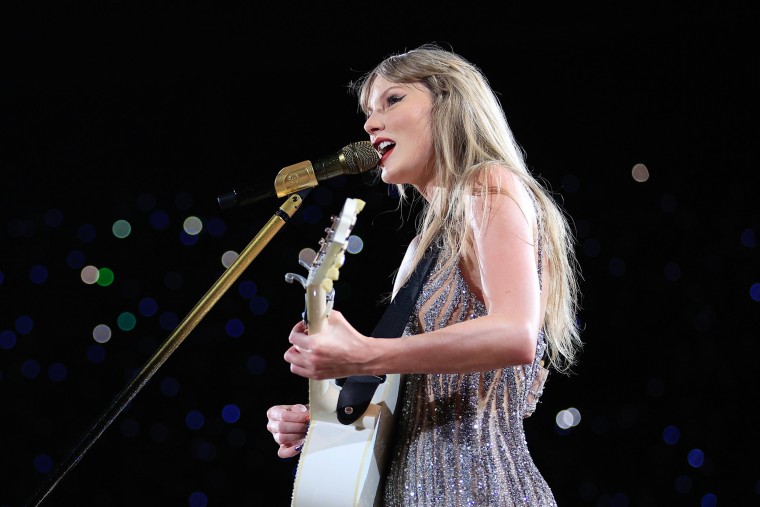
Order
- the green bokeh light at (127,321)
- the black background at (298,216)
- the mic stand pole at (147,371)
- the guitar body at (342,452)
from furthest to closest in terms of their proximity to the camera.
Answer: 1. the green bokeh light at (127,321)
2. the black background at (298,216)
3. the mic stand pole at (147,371)
4. the guitar body at (342,452)

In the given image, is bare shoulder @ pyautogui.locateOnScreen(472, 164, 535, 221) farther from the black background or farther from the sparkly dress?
the black background

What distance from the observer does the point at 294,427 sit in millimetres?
1483

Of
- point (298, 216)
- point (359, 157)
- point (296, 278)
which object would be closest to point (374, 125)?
point (359, 157)

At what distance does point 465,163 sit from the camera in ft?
4.77

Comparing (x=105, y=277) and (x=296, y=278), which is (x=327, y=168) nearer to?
(x=296, y=278)

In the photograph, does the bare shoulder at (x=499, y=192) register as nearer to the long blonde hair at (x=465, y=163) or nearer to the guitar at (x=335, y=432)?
the long blonde hair at (x=465, y=163)

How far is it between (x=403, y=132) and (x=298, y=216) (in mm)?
1786

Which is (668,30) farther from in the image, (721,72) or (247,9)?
(247,9)

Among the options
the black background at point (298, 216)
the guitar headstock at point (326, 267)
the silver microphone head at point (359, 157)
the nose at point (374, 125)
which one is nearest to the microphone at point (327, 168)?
the silver microphone head at point (359, 157)

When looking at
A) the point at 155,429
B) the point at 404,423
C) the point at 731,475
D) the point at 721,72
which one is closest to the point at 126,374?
the point at 155,429

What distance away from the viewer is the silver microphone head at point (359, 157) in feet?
4.76

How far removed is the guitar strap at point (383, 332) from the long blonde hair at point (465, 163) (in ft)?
0.17

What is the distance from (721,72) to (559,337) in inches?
71.2

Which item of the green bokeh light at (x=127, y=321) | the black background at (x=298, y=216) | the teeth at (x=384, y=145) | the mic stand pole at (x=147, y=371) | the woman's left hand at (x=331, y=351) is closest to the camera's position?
the woman's left hand at (x=331, y=351)
